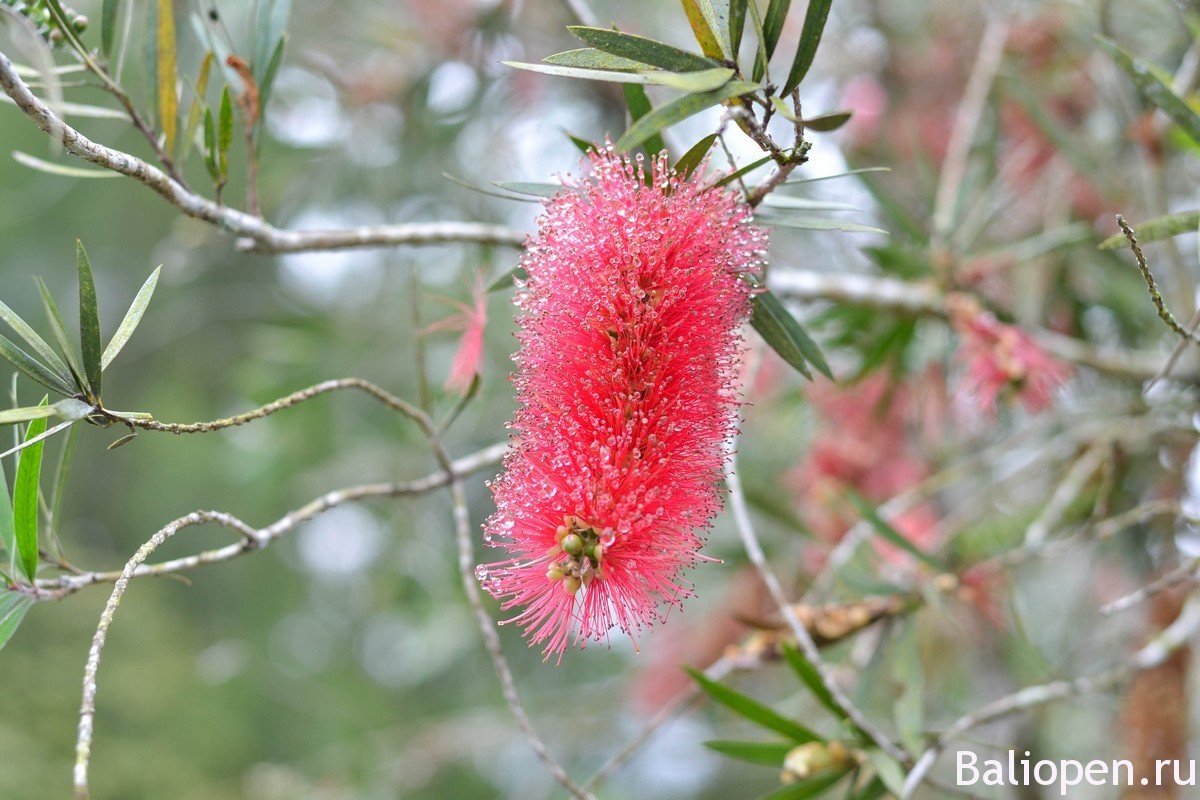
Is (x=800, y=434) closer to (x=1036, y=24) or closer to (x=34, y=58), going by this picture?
(x=1036, y=24)

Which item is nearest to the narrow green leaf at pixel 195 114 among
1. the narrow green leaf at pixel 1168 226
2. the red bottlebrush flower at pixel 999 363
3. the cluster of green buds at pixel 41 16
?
the cluster of green buds at pixel 41 16

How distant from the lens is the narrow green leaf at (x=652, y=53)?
29.1 inches

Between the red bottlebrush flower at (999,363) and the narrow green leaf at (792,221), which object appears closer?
the narrow green leaf at (792,221)

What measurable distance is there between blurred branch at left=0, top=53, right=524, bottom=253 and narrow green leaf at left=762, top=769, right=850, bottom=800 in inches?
28.8

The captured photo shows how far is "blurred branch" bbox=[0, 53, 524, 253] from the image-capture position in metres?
0.76

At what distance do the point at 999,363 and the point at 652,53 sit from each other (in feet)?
3.05

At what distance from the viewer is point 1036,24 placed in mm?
2312

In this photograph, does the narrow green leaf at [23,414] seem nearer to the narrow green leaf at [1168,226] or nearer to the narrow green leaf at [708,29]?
the narrow green leaf at [708,29]

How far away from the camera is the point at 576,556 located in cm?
77

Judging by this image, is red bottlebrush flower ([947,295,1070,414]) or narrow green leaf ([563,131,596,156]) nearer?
narrow green leaf ([563,131,596,156])

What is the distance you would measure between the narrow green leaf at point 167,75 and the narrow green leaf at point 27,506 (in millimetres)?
387

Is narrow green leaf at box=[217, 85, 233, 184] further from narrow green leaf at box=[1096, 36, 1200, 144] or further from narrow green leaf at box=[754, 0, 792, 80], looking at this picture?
narrow green leaf at box=[1096, 36, 1200, 144]

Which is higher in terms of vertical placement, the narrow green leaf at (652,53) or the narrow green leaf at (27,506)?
the narrow green leaf at (652,53)

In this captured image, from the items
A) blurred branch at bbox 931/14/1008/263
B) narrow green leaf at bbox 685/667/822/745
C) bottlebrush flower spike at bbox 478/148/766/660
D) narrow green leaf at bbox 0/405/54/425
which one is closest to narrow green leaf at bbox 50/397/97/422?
narrow green leaf at bbox 0/405/54/425
